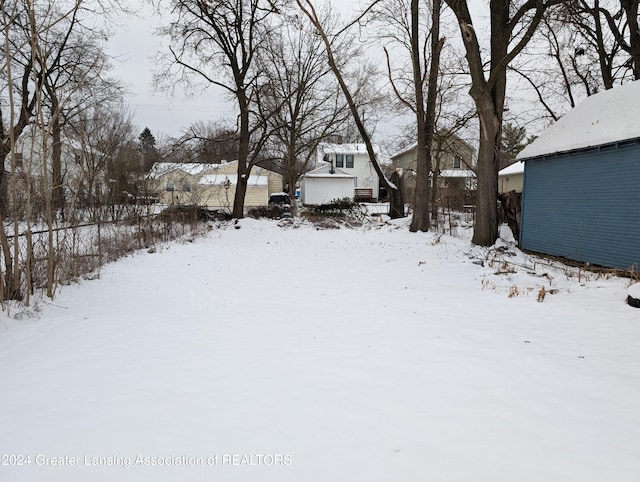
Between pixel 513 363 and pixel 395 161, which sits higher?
pixel 395 161

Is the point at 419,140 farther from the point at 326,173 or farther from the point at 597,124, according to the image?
the point at 326,173

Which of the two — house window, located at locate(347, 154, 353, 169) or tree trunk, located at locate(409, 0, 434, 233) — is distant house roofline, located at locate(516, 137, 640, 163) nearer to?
tree trunk, located at locate(409, 0, 434, 233)

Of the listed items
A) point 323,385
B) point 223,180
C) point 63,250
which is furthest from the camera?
point 223,180

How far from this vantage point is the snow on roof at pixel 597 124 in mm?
7809

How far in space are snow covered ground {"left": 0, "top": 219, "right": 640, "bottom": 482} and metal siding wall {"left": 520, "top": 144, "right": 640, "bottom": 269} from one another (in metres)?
1.68

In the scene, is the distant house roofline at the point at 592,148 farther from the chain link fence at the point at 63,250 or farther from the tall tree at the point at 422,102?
the chain link fence at the point at 63,250

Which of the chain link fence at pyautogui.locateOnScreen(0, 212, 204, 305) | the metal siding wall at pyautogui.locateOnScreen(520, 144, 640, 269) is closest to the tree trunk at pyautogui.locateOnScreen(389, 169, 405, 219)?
the metal siding wall at pyautogui.locateOnScreen(520, 144, 640, 269)

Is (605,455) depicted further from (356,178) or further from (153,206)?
(356,178)

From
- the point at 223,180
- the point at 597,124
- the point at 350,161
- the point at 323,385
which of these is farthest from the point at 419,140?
the point at 350,161

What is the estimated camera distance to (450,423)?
258cm

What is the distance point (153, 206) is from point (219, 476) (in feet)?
43.2

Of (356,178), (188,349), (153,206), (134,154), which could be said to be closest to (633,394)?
(188,349)

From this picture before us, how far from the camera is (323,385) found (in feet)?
10.2

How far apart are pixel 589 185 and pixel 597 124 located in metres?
1.48
